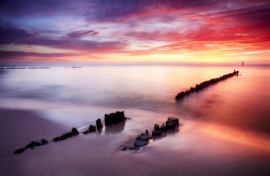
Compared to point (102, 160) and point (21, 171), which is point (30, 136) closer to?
point (21, 171)

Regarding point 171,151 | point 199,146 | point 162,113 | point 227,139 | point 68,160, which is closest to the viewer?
point 68,160

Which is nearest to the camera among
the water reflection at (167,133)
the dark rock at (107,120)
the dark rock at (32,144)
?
the dark rock at (32,144)

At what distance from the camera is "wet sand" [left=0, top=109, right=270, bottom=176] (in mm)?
5586

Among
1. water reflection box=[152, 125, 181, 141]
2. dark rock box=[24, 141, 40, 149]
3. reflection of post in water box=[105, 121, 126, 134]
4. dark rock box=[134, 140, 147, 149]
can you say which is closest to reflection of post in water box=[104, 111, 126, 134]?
reflection of post in water box=[105, 121, 126, 134]

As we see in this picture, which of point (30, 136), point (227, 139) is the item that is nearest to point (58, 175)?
point (30, 136)

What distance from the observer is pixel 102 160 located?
6234mm

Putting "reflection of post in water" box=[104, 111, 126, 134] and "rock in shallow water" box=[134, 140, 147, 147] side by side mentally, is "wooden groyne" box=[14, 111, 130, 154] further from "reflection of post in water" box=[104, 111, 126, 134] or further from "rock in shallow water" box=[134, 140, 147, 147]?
"rock in shallow water" box=[134, 140, 147, 147]

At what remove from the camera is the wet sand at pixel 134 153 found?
559cm

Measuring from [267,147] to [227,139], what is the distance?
5.51ft

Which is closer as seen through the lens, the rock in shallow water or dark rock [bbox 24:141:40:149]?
dark rock [bbox 24:141:40:149]

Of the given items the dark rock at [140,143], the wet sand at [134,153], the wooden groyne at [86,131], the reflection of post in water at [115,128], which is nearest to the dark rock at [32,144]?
the wooden groyne at [86,131]

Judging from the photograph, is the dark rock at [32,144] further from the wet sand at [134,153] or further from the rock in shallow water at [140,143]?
the rock in shallow water at [140,143]

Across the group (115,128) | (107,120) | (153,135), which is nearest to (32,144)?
(107,120)

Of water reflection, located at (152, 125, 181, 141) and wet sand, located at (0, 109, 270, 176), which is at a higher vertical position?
water reflection, located at (152, 125, 181, 141)
